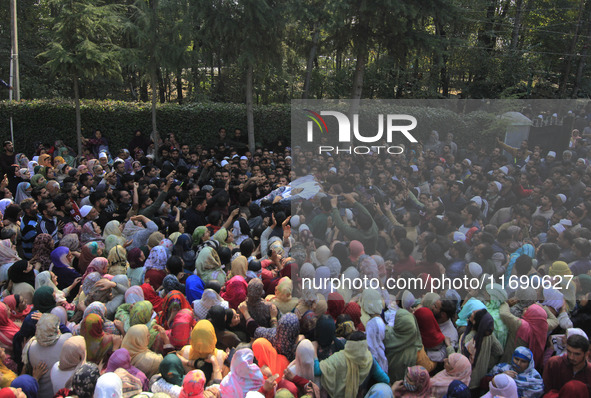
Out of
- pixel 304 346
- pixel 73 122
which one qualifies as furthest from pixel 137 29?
pixel 304 346

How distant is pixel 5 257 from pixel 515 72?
65.3ft

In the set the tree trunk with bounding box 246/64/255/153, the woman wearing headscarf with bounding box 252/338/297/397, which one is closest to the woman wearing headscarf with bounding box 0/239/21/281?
the woman wearing headscarf with bounding box 252/338/297/397

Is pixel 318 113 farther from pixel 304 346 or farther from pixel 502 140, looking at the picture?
pixel 304 346

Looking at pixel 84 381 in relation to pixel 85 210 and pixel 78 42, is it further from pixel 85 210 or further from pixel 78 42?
pixel 78 42

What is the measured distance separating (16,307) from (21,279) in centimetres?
54

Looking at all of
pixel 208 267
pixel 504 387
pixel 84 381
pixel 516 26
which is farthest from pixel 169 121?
pixel 516 26

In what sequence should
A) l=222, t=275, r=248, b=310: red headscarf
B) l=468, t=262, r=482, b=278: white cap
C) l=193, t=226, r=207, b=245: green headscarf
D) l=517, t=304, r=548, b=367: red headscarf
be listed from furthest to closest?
l=193, t=226, r=207, b=245: green headscarf, l=468, t=262, r=482, b=278: white cap, l=222, t=275, r=248, b=310: red headscarf, l=517, t=304, r=548, b=367: red headscarf

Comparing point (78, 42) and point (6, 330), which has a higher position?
point (78, 42)

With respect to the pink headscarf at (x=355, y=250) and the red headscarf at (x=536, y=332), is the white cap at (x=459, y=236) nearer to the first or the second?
the pink headscarf at (x=355, y=250)

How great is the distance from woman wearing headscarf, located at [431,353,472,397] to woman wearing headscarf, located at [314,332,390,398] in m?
0.55

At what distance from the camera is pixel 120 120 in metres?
12.4

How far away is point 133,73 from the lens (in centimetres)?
1881

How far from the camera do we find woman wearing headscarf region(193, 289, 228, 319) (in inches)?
176

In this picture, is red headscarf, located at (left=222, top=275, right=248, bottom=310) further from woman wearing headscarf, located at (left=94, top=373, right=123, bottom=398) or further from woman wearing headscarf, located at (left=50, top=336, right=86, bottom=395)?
woman wearing headscarf, located at (left=94, top=373, right=123, bottom=398)
